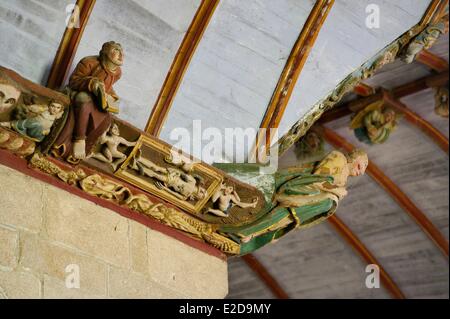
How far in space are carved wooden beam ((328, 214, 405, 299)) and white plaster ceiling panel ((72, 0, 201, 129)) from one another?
19.9 ft

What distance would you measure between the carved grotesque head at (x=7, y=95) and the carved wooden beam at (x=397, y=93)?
5.91m

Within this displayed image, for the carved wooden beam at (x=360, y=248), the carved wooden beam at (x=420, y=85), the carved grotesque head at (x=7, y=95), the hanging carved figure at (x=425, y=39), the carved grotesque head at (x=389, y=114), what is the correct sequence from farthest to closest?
the carved wooden beam at (x=360, y=248) < the carved grotesque head at (x=389, y=114) < the carved wooden beam at (x=420, y=85) < the hanging carved figure at (x=425, y=39) < the carved grotesque head at (x=7, y=95)

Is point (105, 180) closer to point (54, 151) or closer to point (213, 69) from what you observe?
point (54, 151)

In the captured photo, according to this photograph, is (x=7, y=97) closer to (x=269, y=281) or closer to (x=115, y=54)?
(x=115, y=54)

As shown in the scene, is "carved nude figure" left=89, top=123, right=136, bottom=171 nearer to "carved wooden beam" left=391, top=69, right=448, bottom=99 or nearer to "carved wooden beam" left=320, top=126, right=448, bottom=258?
"carved wooden beam" left=391, top=69, right=448, bottom=99

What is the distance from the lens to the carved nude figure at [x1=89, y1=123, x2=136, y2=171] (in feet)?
16.3

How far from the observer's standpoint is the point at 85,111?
4699 mm

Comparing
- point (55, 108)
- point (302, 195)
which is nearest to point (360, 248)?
point (302, 195)

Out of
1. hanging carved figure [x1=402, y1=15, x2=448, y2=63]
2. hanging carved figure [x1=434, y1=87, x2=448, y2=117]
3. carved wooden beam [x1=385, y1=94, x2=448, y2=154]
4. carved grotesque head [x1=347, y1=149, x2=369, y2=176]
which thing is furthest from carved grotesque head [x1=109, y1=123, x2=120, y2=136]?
hanging carved figure [x1=434, y1=87, x2=448, y2=117]

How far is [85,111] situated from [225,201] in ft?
4.55

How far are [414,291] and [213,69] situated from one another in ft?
22.1

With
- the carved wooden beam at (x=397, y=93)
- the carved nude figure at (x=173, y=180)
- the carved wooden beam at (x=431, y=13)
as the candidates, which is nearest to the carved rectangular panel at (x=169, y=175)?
the carved nude figure at (x=173, y=180)

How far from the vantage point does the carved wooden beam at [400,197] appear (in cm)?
1042

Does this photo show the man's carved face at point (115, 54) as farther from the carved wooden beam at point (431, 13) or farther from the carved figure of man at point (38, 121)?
the carved wooden beam at point (431, 13)
